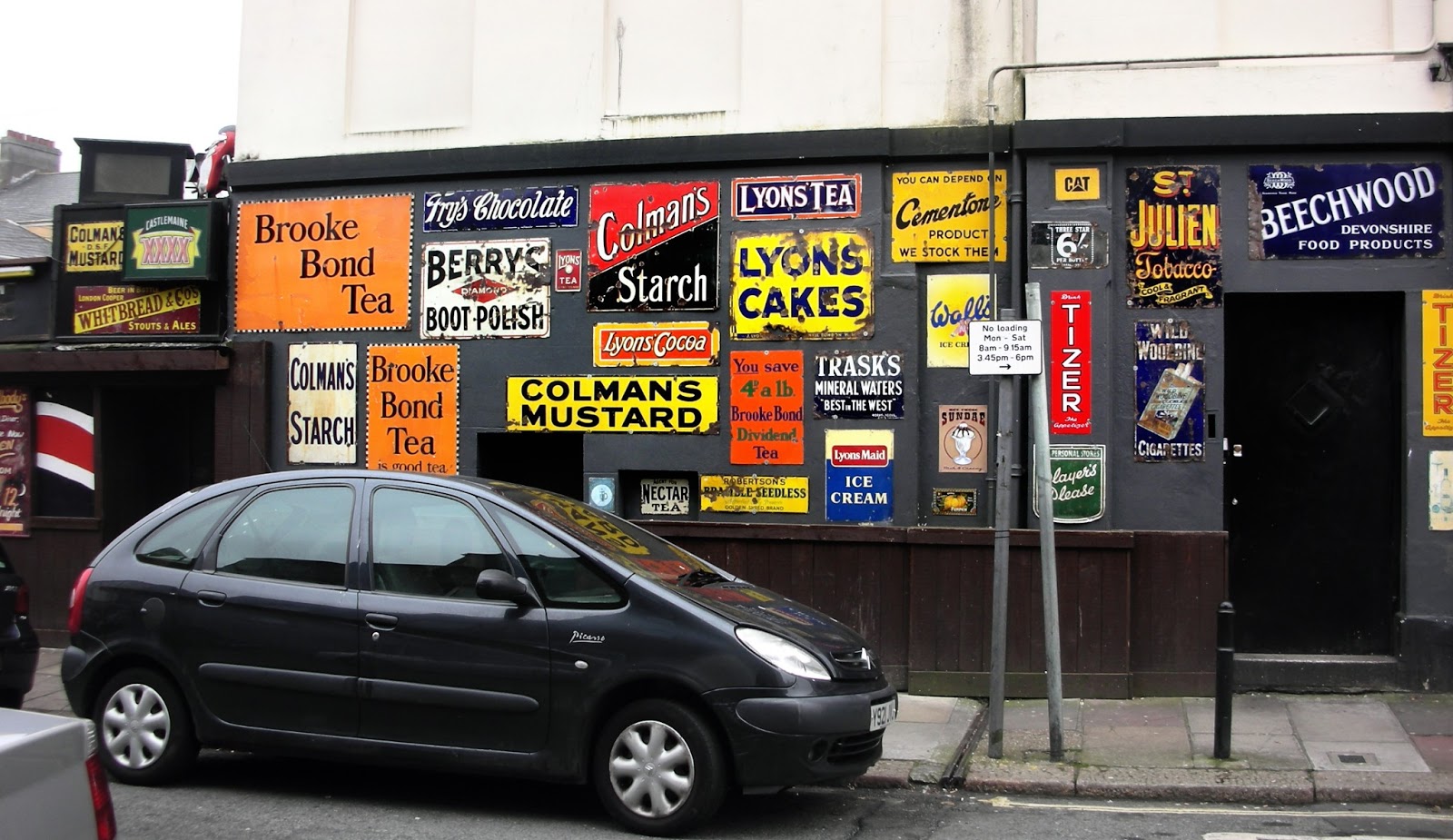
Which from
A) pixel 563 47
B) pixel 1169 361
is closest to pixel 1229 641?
pixel 1169 361

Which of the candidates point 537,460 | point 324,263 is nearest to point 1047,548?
point 537,460

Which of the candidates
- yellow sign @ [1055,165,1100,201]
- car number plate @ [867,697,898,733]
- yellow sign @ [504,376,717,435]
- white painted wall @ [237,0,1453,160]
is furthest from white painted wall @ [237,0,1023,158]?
car number plate @ [867,697,898,733]

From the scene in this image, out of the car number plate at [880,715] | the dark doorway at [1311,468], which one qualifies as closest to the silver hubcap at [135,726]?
the car number plate at [880,715]

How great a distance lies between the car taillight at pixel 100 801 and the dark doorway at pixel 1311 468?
26.7 feet

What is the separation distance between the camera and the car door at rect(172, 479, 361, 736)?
249 inches

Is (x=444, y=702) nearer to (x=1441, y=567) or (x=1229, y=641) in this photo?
(x=1229, y=641)

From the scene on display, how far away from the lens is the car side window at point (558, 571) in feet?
20.0

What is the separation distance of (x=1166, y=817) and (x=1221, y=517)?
324 centimetres

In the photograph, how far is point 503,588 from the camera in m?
6.00

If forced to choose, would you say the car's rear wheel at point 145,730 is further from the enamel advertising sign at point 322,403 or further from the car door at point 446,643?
the enamel advertising sign at point 322,403

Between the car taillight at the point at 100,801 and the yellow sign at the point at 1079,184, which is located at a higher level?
the yellow sign at the point at 1079,184

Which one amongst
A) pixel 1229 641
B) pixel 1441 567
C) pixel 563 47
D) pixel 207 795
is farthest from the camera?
pixel 563 47

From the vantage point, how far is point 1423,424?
901 centimetres

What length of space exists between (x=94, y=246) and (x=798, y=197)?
6.65 m
